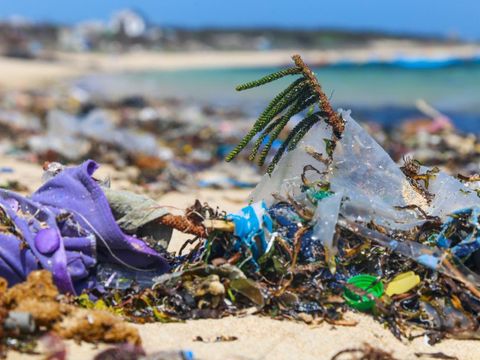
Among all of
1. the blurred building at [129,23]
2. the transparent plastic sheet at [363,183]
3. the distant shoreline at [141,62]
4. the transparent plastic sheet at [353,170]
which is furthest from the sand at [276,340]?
the blurred building at [129,23]

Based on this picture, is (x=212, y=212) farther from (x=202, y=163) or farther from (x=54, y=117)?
(x=54, y=117)

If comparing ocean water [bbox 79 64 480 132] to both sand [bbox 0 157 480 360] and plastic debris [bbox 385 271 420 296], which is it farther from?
sand [bbox 0 157 480 360]

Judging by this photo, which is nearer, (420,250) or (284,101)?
(420,250)

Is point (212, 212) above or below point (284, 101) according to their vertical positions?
below

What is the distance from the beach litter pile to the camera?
3.14 metres

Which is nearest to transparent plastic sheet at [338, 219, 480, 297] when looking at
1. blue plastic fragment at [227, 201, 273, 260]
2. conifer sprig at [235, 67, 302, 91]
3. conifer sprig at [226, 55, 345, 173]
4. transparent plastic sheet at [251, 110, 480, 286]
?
transparent plastic sheet at [251, 110, 480, 286]

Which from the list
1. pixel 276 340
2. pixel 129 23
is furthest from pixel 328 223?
pixel 129 23

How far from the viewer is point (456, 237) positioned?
11.1 ft

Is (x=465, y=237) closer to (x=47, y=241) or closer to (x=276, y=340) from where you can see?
(x=276, y=340)

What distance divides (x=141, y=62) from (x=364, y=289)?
4137 cm

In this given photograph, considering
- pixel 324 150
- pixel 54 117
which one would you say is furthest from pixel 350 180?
pixel 54 117

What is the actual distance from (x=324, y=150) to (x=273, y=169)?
306 millimetres

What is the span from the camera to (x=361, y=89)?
26.9 m

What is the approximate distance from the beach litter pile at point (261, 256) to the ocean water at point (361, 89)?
11310mm
